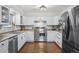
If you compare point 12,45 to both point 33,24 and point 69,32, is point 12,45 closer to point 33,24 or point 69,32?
point 33,24

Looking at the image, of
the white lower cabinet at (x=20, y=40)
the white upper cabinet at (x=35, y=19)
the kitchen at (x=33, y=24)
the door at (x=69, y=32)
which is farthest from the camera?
the white lower cabinet at (x=20, y=40)

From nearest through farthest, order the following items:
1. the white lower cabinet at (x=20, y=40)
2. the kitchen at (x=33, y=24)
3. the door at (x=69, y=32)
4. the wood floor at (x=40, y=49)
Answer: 1. the door at (x=69, y=32)
2. the kitchen at (x=33, y=24)
3. the wood floor at (x=40, y=49)
4. the white lower cabinet at (x=20, y=40)

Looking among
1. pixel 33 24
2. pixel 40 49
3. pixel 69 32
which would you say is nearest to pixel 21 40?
pixel 40 49

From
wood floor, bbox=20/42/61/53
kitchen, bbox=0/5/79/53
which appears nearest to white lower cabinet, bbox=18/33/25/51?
kitchen, bbox=0/5/79/53

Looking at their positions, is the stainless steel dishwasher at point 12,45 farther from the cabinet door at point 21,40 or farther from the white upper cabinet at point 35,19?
the cabinet door at point 21,40

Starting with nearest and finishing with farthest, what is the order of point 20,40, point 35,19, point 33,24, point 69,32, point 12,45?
point 69,32 → point 12,45 → point 35,19 → point 33,24 → point 20,40

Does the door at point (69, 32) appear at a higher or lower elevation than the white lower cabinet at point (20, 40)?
higher

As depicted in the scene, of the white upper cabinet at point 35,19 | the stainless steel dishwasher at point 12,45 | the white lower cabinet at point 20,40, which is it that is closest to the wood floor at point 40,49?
the white lower cabinet at point 20,40

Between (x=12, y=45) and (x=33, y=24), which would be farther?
(x=33, y=24)

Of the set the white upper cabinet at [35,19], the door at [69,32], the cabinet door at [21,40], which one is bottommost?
the cabinet door at [21,40]

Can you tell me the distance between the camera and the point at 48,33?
9.59 ft

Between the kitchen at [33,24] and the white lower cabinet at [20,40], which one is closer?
the kitchen at [33,24]
